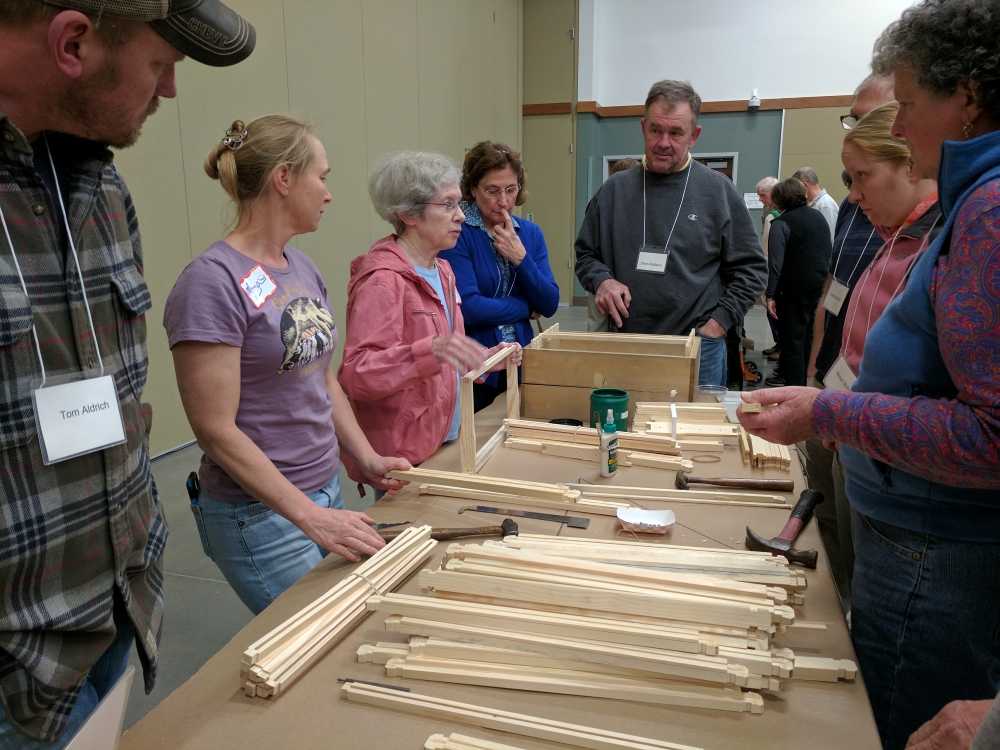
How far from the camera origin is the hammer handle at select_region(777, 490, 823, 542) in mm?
1634

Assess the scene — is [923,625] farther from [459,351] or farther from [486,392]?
[486,392]

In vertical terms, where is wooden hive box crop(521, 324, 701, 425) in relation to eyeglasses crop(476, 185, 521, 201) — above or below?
below

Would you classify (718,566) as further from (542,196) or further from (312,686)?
(542,196)

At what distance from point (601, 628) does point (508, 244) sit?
7.26 feet

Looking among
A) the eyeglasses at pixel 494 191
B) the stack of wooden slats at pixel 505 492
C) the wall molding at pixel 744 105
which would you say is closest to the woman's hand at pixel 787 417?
the stack of wooden slats at pixel 505 492

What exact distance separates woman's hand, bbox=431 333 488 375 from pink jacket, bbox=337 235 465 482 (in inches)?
1.9

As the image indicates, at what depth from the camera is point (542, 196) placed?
36.0ft

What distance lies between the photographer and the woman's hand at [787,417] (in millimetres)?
1381

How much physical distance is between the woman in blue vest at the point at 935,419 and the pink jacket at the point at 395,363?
1.07m

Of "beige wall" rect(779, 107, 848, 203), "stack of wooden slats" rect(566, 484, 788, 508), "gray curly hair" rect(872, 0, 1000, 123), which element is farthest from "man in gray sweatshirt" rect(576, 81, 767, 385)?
"beige wall" rect(779, 107, 848, 203)

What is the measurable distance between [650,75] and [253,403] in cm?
1116

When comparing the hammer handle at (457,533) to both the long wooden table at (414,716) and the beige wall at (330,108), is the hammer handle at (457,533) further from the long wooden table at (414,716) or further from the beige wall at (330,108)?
the beige wall at (330,108)

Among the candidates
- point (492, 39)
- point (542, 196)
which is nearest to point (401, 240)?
point (492, 39)

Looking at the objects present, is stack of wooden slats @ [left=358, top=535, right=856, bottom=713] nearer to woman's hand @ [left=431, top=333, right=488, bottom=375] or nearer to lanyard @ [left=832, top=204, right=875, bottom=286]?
woman's hand @ [left=431, top=333, right=488, bottom=375]
